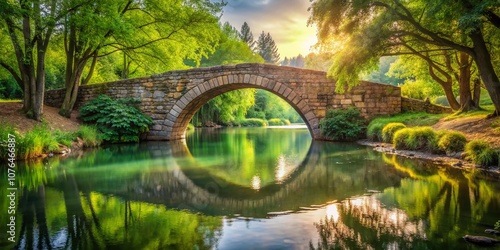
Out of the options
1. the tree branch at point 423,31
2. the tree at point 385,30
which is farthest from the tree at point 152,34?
the tree branch at point 423,31

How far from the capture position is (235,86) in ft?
51.6

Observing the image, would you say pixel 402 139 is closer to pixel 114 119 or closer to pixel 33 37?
pixel 114 119

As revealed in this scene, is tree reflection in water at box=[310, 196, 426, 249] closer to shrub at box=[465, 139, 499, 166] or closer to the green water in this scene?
the green water

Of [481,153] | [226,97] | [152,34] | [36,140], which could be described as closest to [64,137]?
[36,140]

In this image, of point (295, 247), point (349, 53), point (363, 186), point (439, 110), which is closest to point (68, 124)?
point (349, 53)

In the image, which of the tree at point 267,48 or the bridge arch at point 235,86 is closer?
the bridge arch at point 235,86

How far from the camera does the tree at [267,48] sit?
67.2 metres

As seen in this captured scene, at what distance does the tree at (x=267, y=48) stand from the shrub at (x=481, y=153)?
6041cm

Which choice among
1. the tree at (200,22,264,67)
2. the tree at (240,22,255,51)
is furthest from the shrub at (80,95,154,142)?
the tree at (240,22,255,51)

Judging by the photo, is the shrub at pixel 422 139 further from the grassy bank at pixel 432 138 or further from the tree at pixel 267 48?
the tree at pixel 267 48

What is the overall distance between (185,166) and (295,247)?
574cm

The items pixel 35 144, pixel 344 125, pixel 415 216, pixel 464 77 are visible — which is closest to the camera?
pixel 415 216

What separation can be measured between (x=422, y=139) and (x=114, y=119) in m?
11.0

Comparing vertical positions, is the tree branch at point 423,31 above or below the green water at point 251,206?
above
